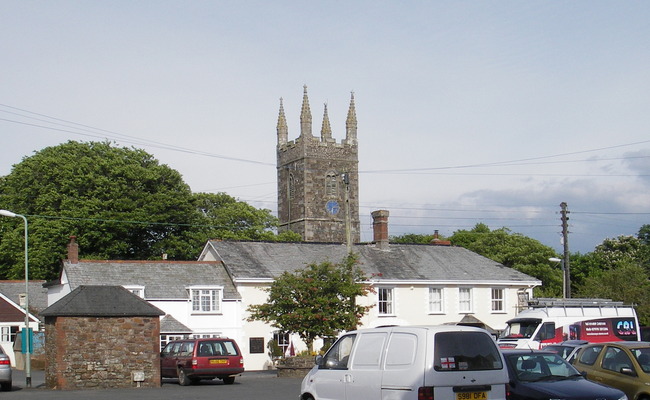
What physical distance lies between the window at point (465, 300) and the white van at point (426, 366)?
1606 inches

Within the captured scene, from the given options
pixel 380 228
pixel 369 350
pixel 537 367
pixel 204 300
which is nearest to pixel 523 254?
pixel 380 228

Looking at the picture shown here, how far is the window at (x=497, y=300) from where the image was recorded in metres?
57.0

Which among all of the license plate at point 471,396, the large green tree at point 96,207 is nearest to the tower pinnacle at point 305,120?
the large green tree at point 96,207

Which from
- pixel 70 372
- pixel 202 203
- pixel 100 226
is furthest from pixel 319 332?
pixel 202 203

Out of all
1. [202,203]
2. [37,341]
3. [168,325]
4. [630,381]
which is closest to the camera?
[630,381]

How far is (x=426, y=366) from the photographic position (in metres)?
14.0

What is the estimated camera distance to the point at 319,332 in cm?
3991

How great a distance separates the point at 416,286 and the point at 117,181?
23059 millimetres

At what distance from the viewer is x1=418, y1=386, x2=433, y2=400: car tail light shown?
13.9 meters

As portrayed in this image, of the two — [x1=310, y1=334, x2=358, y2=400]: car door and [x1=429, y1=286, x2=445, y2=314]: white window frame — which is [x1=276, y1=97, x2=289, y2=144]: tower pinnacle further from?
[x1=310, y1=334, x2=358, y2=400]: car door

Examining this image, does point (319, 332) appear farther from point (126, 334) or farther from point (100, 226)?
point (100, 226)

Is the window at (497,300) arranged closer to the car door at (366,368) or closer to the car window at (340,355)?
the car window at (340,355)

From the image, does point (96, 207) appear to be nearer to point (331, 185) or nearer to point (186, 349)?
point (186, 349)

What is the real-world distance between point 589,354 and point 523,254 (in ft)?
228
